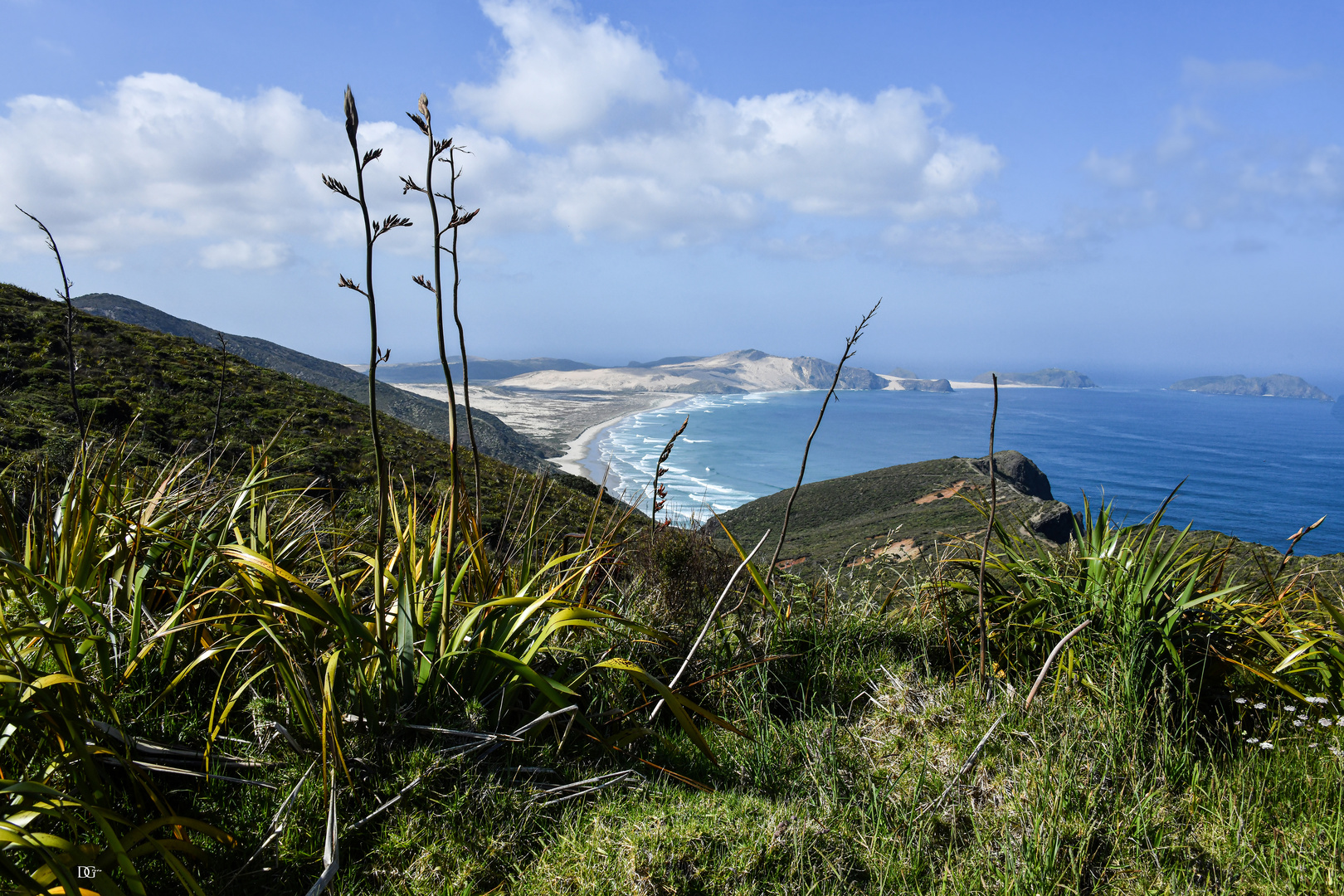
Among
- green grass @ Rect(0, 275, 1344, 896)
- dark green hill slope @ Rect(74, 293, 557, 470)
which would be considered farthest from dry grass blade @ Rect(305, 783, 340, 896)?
dark green hill slope @ Rect(74, 293, 557, 470)

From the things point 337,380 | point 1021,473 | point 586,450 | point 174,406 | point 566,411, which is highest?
point 337,380

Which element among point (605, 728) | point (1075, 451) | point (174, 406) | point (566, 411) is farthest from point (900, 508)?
point (566, 411)

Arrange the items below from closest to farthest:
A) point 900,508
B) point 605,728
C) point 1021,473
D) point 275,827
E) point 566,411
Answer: point 275,827
point 605,728
point 900,508
point 1021,473
point 566,411

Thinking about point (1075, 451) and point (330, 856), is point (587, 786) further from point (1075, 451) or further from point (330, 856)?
point (1075, 451)

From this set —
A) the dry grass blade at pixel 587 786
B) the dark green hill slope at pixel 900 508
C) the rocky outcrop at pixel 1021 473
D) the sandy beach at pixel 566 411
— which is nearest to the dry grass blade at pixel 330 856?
the dry grass blade at pixel 587 786

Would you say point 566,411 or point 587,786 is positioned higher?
point 587,786

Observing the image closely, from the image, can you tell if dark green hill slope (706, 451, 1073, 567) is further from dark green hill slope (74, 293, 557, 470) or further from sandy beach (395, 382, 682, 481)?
dark green hill slope (74, 293, 557, 470)

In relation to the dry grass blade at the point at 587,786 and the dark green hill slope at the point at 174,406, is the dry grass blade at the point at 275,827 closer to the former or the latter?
the dry grass blade at the point at 587,786
